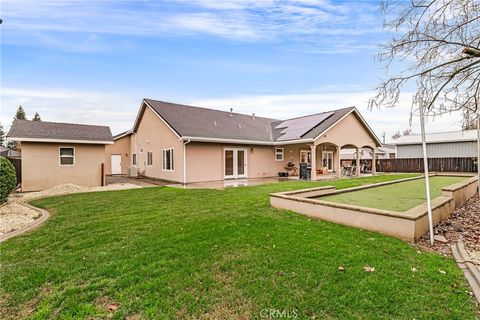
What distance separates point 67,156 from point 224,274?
14221mm

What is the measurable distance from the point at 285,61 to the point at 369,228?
36.4 ft

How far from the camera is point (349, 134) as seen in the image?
19.3m

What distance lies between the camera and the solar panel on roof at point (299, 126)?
18.3 meters

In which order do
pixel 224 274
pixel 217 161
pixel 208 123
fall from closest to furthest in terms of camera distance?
pixel 224 274, pixel 217 161, pixel 208 123

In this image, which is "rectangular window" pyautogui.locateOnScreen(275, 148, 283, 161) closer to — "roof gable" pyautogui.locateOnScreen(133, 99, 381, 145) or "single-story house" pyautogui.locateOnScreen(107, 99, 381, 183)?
"single-story house" pyautogui.locateOnScreen(107, 99, 381, 183)

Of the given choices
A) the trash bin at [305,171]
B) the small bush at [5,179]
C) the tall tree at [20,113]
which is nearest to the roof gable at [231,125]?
the trash bin at [305,171]

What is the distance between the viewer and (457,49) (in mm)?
5250

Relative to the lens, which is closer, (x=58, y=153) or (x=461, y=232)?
(x=461, y=232)

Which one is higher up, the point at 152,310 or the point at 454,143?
the point at 454,143

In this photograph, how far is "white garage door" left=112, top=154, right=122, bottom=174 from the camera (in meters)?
22.6

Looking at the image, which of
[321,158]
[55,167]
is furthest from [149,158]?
[321,158]

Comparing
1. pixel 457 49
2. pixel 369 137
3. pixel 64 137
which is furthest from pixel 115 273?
pixel 369 137

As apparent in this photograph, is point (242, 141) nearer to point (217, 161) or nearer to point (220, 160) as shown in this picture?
point (220, 160)

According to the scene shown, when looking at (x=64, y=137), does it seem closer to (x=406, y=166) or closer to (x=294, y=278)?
(x=294, y=278)
